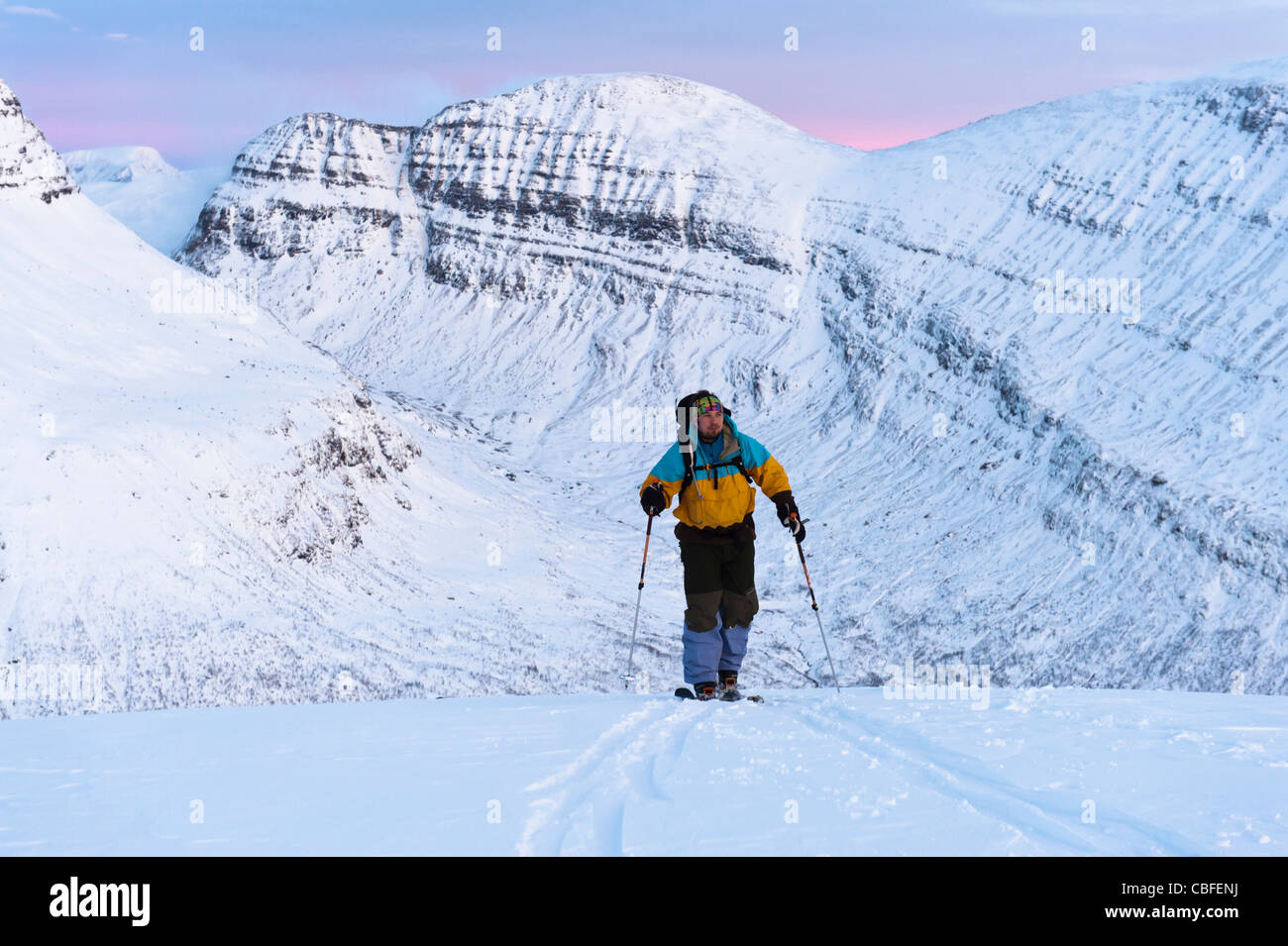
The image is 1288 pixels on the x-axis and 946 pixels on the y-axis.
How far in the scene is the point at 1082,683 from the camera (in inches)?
1093

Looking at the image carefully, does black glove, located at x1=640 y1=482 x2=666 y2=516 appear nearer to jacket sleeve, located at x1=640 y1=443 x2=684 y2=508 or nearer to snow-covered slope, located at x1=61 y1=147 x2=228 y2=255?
jacket sleeve, located at x1=640 y1=443 x2=684 y2=508

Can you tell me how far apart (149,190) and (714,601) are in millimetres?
108029

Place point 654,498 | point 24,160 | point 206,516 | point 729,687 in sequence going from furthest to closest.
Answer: point 24,160 → point 206,516 → point 729,687 → point 654,498

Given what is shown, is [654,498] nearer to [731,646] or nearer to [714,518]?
[714,518]

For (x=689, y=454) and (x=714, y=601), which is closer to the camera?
(x=689, y=454)

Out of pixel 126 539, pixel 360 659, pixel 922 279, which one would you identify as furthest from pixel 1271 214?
pixel 126 539

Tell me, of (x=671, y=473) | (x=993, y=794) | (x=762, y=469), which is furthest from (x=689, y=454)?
(x=993, y=794)

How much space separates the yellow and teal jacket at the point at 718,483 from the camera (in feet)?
36.4

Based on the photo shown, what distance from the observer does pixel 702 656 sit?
11289 mm

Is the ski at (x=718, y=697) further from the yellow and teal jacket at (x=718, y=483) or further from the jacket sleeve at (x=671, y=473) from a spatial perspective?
the jacket sleeve at (x=671, y=473)

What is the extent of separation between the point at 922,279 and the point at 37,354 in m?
39.0
